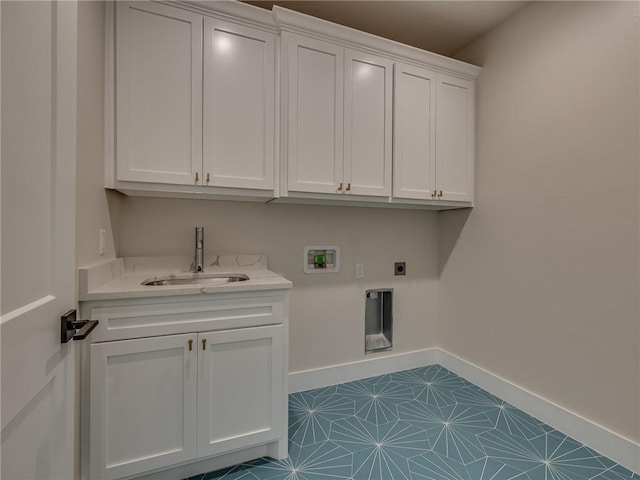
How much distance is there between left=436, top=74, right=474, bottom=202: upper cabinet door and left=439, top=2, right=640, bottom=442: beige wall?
0.09 m

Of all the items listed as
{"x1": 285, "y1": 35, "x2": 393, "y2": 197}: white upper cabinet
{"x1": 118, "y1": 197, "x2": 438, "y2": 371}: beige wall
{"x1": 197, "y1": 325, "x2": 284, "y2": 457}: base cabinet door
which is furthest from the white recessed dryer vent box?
{"x1": 197, "y1": 325, "x2": 284, "y2": 457}: base cabinet door

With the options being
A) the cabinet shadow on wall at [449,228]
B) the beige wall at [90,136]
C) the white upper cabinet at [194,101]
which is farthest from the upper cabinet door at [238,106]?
the cabinet shadow on wall at [449,228]

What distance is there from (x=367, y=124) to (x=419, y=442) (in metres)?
1.91

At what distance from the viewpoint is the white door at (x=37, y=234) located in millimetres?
626

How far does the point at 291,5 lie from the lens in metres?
2.10

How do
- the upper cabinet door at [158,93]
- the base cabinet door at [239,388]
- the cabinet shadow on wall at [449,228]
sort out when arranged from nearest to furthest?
the base cabinet door at [239,388] < the upper cabinet door at [158,93] < the cabinet shadow on wall at [449,228]

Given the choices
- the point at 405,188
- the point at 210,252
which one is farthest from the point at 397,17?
the point at 210,252

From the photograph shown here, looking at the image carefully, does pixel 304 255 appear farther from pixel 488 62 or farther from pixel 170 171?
pixel 488 62

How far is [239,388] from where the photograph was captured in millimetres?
1507

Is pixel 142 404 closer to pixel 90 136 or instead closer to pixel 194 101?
pixel 90 136

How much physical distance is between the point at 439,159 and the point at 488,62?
32.5 inches

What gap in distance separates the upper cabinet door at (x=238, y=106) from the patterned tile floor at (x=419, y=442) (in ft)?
4.78

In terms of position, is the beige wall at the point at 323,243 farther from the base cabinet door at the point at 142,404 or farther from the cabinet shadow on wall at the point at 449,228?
the base cabinet door at the point at 142,404

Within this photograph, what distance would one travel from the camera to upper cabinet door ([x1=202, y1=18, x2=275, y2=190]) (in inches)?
67.2
